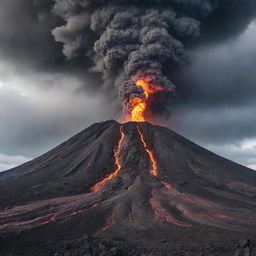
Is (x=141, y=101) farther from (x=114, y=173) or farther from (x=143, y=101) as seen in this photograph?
(x=114, y=173)

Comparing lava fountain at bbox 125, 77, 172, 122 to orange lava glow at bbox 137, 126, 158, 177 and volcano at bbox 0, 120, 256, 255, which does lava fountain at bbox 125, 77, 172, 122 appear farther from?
orange lava glow at bbox 137, 126, 158, 177

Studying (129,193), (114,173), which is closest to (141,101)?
(114,173)

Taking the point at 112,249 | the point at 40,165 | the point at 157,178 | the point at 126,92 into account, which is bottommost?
the point at 112,249

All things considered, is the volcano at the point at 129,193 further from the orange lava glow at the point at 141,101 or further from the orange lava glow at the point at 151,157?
the orange lava glow at the point at 141,101

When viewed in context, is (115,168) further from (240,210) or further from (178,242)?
(178,242)

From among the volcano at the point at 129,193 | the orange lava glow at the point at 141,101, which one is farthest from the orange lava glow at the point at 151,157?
the orange lava glow at the point at 141,101

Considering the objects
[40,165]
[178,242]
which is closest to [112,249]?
[178,242]
